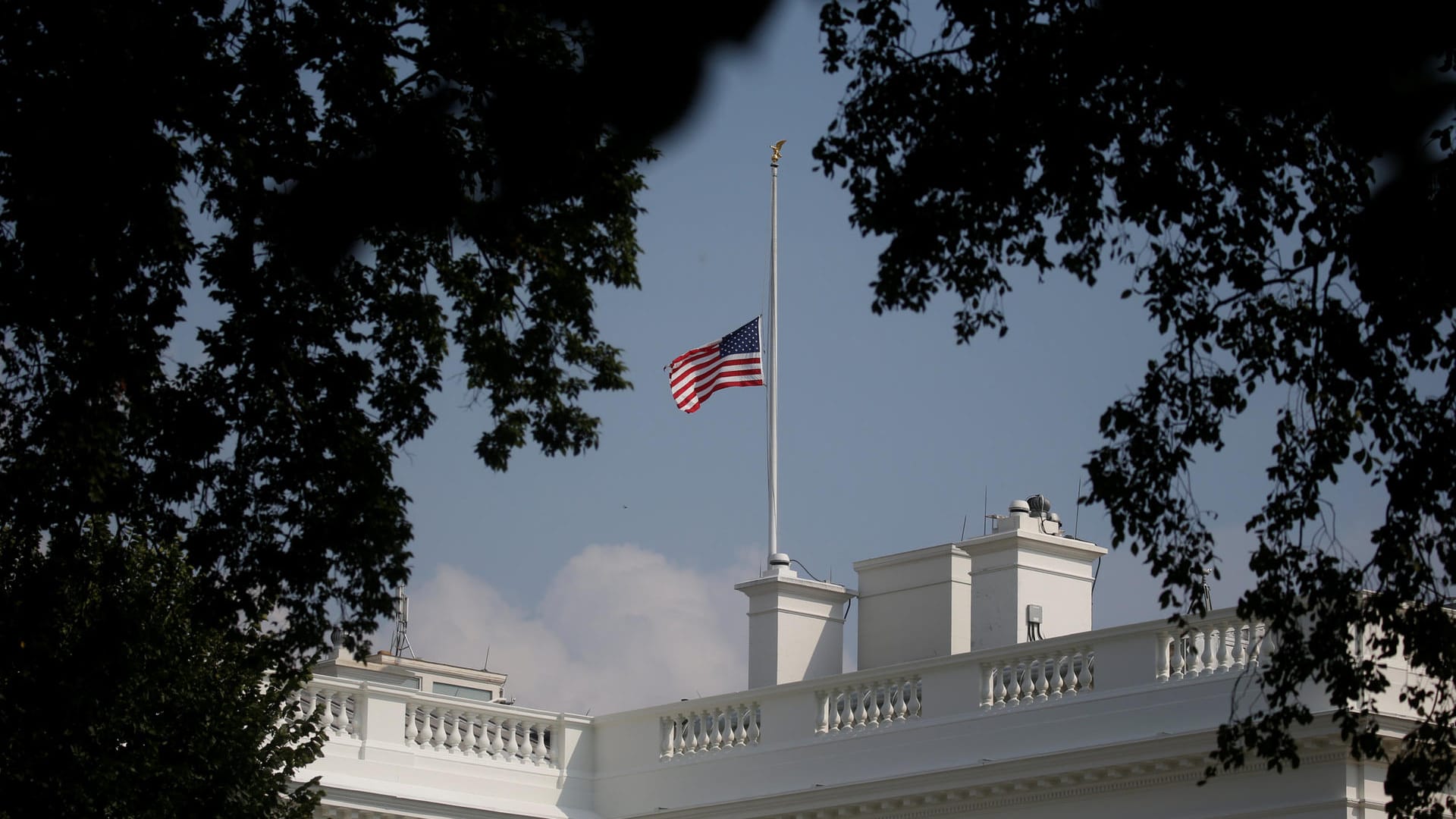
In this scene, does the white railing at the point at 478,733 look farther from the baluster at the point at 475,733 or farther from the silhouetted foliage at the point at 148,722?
the silhouetted foliage at the point at 148,722

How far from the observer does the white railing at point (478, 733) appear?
2855 centimetres

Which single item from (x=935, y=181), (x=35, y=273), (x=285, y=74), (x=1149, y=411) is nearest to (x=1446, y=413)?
(x=1149, y=411)

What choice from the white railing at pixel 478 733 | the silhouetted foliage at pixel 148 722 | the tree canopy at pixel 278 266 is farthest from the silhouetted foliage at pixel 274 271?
the white railing at pixel 478 733

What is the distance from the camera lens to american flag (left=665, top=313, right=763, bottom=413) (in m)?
32.8

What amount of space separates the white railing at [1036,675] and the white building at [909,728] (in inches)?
0.9

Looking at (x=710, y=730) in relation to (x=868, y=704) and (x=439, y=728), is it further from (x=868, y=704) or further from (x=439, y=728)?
(x=439, y=728)

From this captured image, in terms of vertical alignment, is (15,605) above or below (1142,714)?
below

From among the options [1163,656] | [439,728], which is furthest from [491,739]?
[1163,656]

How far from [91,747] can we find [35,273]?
9.35 metres

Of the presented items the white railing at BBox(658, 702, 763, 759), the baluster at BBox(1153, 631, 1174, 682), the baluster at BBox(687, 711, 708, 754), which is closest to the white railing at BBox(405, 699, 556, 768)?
the white railing at BBox(658, 702, 763, 759)

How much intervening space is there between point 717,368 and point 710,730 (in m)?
5.34

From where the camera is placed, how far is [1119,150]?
1256 cm

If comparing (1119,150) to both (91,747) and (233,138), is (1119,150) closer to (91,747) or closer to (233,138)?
(233,138)

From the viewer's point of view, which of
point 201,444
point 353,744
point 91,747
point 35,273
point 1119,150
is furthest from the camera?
point 353,744
